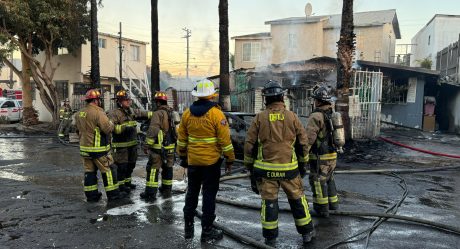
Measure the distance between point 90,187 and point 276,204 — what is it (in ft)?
10.6

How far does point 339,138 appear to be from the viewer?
18.0ft

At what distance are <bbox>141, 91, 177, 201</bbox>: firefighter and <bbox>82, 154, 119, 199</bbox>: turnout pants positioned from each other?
1.79 ft

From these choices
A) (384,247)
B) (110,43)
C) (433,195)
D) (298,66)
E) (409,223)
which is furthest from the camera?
(110,43)

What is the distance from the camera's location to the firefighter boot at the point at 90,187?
6332 mm

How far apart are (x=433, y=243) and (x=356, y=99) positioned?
10031 mm

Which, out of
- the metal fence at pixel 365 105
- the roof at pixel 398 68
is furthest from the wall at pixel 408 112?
the metal fence at pixel 365 105

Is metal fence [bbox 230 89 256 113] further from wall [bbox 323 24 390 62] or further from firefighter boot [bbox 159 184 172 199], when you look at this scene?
firefighter boot [bbox 159 184 172 199]

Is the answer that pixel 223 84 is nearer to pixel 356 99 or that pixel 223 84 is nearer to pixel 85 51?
pixel 356 99

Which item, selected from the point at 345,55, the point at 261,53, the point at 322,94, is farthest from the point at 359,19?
the point at 322,94

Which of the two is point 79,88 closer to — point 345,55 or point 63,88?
point 63,88

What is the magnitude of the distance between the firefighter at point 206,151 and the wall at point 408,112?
16.6 meters

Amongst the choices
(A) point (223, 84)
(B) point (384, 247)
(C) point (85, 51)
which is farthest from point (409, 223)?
(C) point (85, 51)

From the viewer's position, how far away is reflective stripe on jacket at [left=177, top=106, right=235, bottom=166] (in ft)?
15.4

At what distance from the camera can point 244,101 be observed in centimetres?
1941
